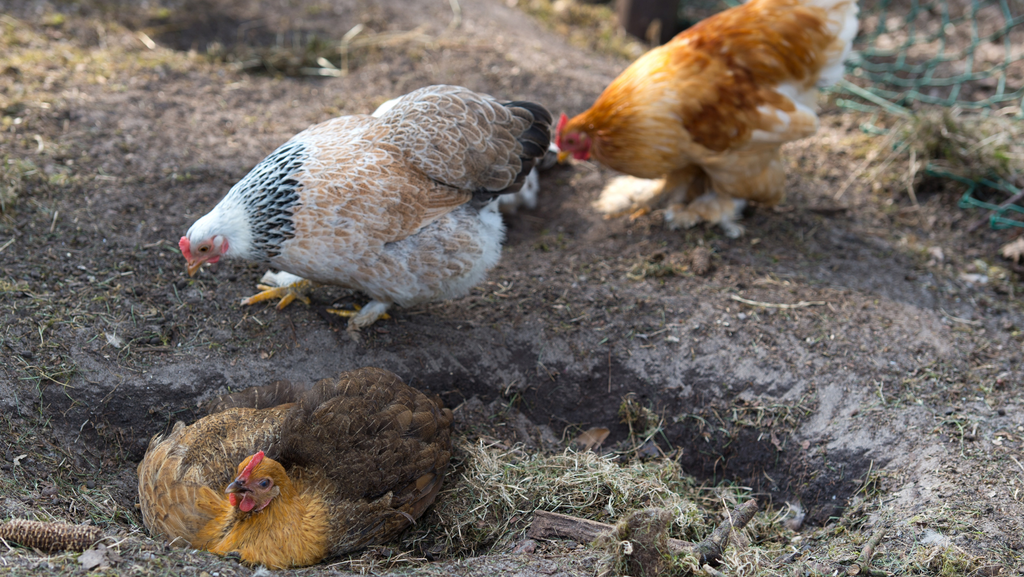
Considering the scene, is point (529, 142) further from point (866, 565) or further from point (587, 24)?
point (587, 24)

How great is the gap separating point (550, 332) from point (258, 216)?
1.74 meters

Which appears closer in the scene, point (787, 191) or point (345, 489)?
point (345, 489)

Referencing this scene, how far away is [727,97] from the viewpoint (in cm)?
439

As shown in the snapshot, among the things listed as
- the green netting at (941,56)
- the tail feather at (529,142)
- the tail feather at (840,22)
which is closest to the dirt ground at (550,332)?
the tail feather at (529,142)

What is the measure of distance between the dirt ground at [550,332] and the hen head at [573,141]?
0.56 metres

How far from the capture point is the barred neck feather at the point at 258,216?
315 cm

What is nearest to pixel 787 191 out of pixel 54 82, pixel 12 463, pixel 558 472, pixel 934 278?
pixel 934 278

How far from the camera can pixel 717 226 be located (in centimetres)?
484

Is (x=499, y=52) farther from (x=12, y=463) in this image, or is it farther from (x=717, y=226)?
(x=12, y=463)

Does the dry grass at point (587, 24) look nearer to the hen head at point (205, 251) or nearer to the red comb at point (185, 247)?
the hen head at point (205, 251)

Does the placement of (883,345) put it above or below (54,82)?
below

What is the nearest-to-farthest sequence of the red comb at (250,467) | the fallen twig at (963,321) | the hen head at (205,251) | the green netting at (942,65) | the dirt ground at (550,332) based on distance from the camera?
1. the red comb at (250,467)
2. the dirt ground at (550,332)
3. the hen head at (205,251)
4. the fallen twig at (963,321)
5. the green netting at (942,65)

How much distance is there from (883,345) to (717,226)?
4.72 ft

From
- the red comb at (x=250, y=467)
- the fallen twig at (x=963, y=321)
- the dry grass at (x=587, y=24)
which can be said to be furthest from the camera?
the dry grass at (x=587, y=24)
